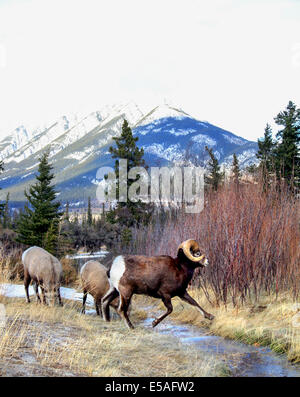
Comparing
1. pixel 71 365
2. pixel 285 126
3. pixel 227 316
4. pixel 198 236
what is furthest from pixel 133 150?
pixel 71 365

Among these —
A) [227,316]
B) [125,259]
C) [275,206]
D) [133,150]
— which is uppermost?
[133,150]

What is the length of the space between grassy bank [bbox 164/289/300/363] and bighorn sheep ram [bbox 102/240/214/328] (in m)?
0.53

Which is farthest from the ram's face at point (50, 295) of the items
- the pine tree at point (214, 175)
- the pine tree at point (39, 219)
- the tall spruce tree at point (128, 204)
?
the tall spruce tree at point (128, 204)

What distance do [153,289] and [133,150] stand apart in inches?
838

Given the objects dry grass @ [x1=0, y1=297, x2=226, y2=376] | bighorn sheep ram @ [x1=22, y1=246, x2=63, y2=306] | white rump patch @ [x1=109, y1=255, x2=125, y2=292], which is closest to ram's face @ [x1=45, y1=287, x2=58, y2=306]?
bighorn sheep ram @ [x1=22, y1=246, x2=63, y2=306]

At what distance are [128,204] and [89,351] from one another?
22237mm

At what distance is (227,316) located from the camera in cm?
822

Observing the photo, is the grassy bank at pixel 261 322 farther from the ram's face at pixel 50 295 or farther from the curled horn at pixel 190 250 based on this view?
the ram's face at pixel 50 295

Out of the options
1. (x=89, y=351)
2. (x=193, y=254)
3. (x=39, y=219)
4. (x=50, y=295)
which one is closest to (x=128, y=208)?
(x=39, y=219)

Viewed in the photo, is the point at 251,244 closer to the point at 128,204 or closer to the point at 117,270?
the point at 117,270

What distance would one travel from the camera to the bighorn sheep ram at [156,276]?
288 inches

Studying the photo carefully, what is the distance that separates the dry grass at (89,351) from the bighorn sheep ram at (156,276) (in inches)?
25.0

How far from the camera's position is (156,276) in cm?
732
